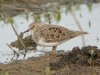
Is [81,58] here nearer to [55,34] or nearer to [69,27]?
[55,34]

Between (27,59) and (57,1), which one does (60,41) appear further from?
(57,1)

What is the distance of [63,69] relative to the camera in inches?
313

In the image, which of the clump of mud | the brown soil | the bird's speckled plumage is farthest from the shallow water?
the clump of mud

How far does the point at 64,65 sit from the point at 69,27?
4.19 meters

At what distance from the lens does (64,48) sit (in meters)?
10.3

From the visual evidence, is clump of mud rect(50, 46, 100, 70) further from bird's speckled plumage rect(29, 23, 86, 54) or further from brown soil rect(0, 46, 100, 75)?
bird's speckled plumage rect(29, 23, 86, 54)

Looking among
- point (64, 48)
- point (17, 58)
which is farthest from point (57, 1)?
point (17, 58)

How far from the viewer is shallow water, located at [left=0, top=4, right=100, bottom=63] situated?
10.2m

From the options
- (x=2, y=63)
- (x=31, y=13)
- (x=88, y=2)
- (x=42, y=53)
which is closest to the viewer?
(x=2, y=63)

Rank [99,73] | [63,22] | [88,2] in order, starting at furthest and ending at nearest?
[88,2] → [63,22] → [99,73]

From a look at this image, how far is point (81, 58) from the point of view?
829 cm

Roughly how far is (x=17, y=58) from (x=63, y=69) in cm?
175

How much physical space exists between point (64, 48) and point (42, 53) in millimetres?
667

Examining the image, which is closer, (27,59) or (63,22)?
(27,59)
